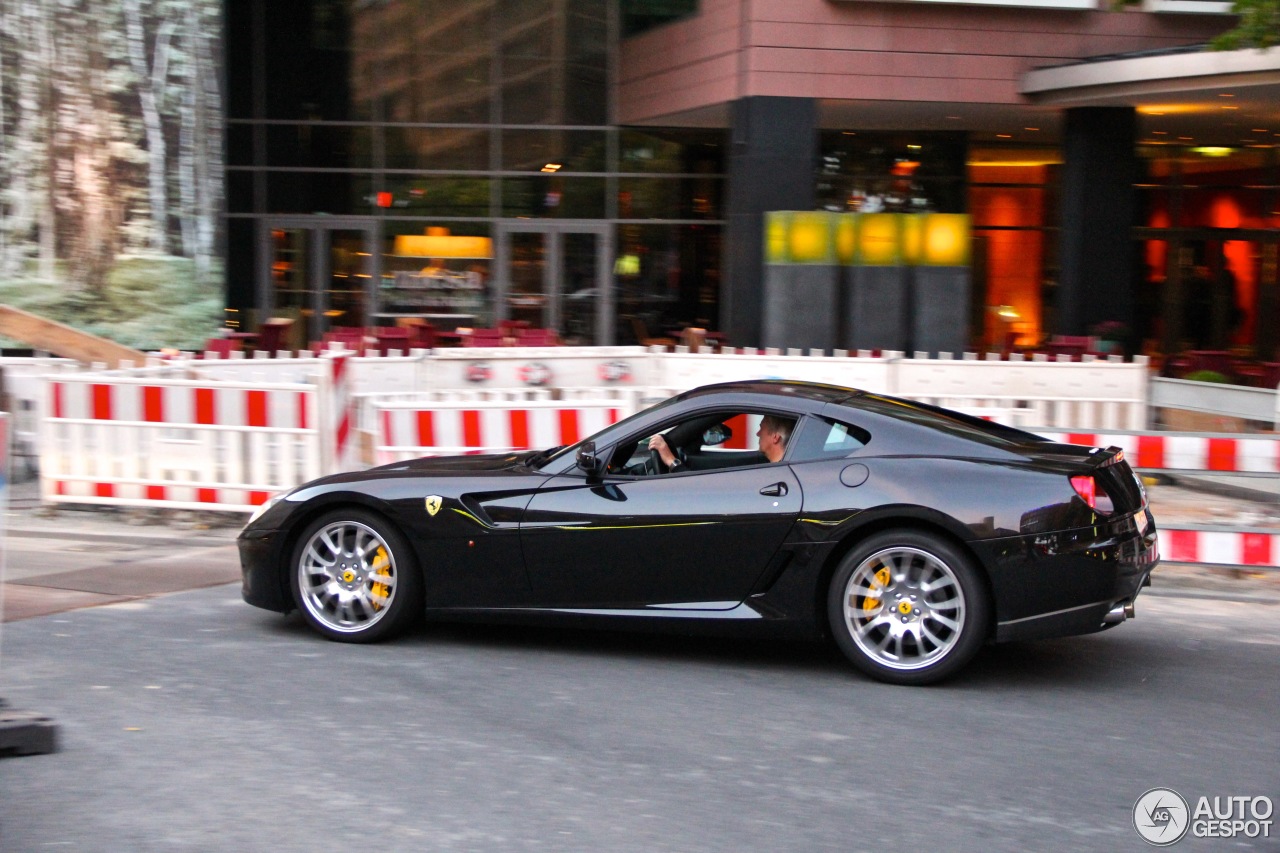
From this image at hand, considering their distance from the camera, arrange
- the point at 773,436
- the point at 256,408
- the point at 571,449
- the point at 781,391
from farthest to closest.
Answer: the point at 256,408 → the point at 571,449 → the point at 781,391 → the point at 773,436

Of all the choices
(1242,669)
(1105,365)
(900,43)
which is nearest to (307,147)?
(900,43)

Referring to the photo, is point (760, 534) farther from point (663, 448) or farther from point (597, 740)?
point (597, 740)

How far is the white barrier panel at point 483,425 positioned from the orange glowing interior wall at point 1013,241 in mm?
16469

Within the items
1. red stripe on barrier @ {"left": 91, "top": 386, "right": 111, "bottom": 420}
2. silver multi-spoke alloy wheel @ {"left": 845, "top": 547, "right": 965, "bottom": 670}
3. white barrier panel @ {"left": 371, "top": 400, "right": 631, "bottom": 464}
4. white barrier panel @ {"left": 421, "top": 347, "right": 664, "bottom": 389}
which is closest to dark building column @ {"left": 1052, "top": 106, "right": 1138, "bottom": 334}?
white barrier panel @ {"left": 421, "top": 347, "right": 664, "bottom": 389}

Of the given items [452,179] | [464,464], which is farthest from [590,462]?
[452,179]

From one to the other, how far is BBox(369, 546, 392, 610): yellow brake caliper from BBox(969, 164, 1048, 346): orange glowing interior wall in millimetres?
20104

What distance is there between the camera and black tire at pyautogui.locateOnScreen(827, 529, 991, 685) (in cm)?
569

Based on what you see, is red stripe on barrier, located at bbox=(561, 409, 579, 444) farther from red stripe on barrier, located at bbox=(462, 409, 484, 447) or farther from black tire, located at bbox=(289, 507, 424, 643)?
black tire, located at bbox=(289, 507, 424, 643)

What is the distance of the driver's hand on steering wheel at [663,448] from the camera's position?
6418 millimetres

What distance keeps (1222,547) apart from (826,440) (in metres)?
3.56

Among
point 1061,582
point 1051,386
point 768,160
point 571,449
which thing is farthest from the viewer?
point 768,160

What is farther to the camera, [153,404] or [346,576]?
[153,404]

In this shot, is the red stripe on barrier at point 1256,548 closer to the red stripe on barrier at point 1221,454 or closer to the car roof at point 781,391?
the red stripe on barrier at point 1221,454

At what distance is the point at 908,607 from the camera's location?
5.79 m
